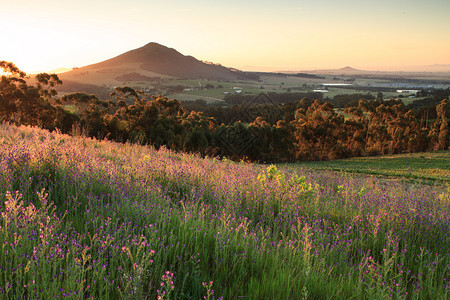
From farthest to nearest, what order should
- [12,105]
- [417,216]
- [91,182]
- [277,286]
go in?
[12,105] < [417,216] < [91,182] < [277,286]

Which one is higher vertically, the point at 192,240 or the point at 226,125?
the point at 192,240

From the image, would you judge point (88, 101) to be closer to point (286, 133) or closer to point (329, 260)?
point (286, 133)

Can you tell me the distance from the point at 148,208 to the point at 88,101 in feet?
162

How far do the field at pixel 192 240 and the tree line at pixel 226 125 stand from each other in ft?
73.0

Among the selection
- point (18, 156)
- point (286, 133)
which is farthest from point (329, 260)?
point (286, 133)

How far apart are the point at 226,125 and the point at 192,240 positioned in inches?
2170

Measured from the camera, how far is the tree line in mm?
39969

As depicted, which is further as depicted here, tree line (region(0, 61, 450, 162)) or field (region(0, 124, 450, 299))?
tree line (region(0, 61, 450, 162))

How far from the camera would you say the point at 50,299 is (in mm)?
1895

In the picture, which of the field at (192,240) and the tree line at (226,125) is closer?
the field at (192,240)

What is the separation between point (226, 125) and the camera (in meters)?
57.8

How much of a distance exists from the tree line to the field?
22.2m

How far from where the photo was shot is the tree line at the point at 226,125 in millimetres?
39969

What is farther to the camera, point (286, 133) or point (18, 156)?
point (286, 133)
